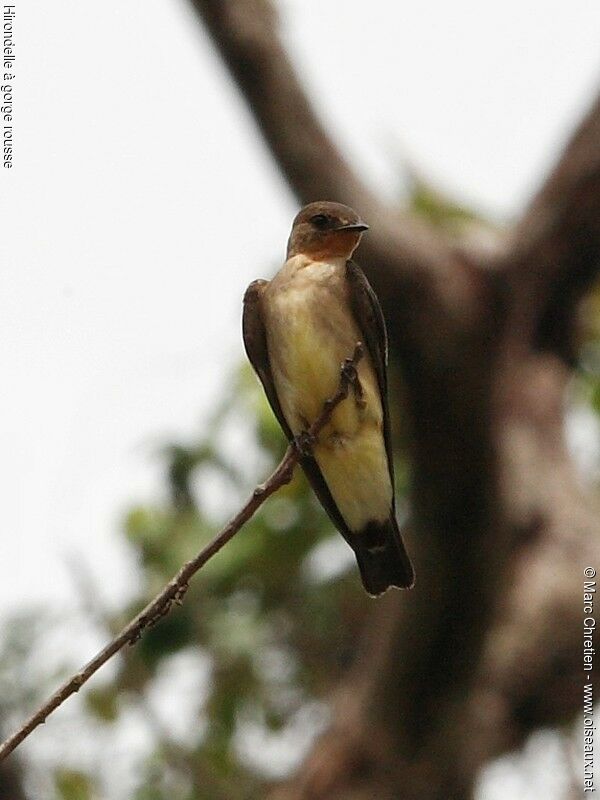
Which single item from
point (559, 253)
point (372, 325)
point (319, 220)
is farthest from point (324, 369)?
point (559, 253)

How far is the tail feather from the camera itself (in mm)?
3689

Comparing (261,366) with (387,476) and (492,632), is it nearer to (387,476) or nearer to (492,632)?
(387,476)

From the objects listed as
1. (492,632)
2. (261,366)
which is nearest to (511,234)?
(492,632)

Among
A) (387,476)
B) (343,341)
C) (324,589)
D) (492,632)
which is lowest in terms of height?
(492,632)

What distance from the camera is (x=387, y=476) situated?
3865 millimetres

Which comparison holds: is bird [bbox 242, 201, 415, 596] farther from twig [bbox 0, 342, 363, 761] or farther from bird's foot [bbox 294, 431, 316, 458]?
twig [bbox 0, 342, 363, 761]

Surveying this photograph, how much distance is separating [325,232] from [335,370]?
44cm

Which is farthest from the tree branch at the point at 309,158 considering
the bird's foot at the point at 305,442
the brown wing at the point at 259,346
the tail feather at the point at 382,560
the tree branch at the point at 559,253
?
the bird's foot at the point at 305,442

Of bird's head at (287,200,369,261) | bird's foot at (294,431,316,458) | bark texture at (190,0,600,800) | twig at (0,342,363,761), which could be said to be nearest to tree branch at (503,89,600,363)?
bark texture at (190,0,600,800)

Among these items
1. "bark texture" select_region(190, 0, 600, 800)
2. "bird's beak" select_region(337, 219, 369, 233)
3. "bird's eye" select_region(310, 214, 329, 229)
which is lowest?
"bark texture" select_region(190, 0, 600, 800)

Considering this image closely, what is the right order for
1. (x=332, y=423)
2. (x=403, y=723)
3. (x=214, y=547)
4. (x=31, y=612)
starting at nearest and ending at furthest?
(x=214, y=547) → (x=332, y=423) → (x=31, y=612) → (x=403, y=723)

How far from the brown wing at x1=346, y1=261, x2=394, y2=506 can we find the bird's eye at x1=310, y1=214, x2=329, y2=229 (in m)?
0.21

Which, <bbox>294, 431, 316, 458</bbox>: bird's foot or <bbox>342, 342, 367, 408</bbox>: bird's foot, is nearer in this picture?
<bbox>342, 342, 367, 408</bbox>: bird's foot

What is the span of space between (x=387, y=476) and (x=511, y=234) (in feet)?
12.2
